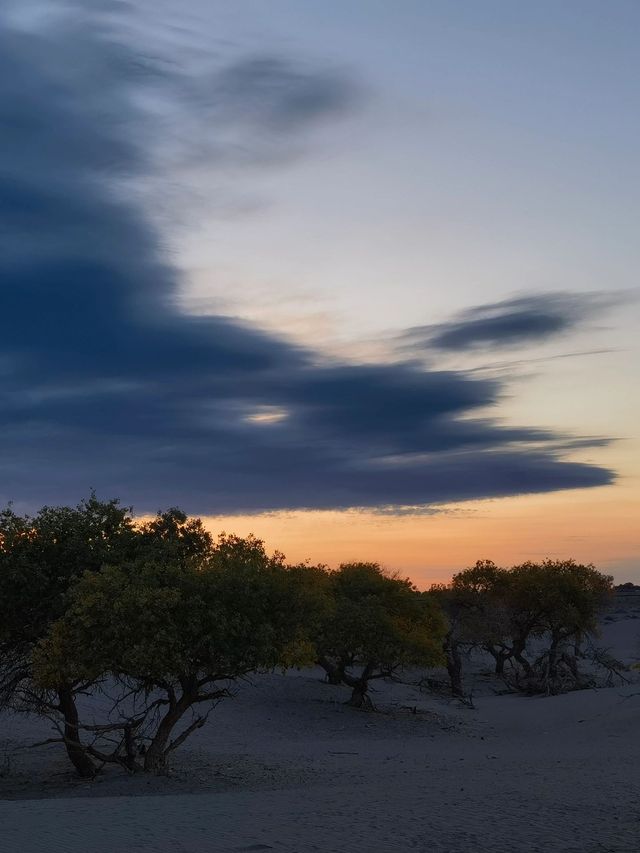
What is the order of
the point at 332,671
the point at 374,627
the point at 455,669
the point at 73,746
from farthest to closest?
1. the point at 455,669
2. the point at 332,671
3. the point at 374,627
4. the point at 73,746

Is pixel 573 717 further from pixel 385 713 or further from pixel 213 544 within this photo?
pixel 213 544

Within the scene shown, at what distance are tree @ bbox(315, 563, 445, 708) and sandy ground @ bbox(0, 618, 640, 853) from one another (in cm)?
220

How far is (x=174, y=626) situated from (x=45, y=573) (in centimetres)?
425

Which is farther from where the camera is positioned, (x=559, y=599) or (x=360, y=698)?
(x=559, y=599)

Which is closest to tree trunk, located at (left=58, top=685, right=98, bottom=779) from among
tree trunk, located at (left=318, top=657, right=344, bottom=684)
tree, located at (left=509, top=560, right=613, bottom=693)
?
tree trunk, located at (left=318, top=657, right=344, bottom=684)

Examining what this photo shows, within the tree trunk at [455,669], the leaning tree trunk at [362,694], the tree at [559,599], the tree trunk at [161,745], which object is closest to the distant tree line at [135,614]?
the tree trunk at [161,745]

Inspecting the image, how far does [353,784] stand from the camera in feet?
80.5

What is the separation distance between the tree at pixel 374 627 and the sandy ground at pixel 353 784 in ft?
7.23

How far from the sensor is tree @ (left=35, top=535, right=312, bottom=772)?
23.9m

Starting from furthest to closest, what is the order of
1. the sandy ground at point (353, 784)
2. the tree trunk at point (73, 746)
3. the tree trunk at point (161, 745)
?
1. the tree trunk at point (73, 746)
2. the tree trunk at point (161, 745)
3. the sandy ground at point (353, 784)

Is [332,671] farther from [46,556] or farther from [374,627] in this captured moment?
[46,556]

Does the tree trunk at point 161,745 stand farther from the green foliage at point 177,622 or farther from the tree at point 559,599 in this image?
the tree at point 559,599

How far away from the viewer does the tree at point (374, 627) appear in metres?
42.2

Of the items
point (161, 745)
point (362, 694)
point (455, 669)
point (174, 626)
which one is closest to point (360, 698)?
point (362, 694)
